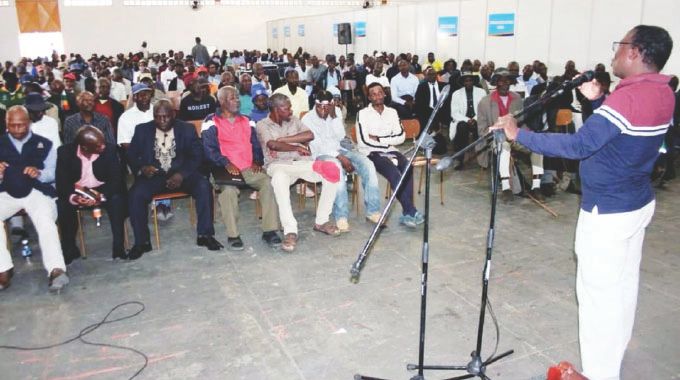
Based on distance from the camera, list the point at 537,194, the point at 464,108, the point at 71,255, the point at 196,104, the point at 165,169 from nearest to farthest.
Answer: the point at 71,255 → the point at 165,169 → the point at 537,194 → the point at 196,104 → the point at 464,108

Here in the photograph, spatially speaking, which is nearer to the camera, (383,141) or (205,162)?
(205,162)

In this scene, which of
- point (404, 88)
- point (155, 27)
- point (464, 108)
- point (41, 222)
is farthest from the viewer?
point (155, 27)

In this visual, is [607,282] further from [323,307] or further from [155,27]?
[155,27]

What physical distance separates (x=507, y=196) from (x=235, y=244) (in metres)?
3.05

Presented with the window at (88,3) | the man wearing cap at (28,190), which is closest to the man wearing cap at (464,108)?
the man wearing cap at (28,190)

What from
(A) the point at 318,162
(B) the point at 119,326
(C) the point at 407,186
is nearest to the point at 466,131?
(C) the point at 407,186

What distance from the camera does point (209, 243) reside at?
4.77 meters

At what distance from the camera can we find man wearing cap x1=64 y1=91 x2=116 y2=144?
5.26 meters

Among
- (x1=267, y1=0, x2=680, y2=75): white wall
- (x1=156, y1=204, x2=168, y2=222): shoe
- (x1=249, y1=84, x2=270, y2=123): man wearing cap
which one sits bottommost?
(x1=156, y1=204, x2=168, y2=222): shoe

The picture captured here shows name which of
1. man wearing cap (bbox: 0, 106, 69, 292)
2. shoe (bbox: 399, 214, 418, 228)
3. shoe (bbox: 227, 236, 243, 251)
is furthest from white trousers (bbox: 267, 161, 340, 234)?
man wearing cap (bbox: 0, 106, 69, 292)

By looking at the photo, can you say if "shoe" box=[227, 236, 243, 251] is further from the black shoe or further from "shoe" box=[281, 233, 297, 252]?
"shoe" box=[281, 233, 297, 252]

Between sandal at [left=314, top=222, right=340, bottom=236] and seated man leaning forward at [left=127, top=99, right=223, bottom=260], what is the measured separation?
91 centimetres

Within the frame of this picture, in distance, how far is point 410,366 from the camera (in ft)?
9.39

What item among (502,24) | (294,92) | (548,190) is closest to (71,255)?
(294,92)
